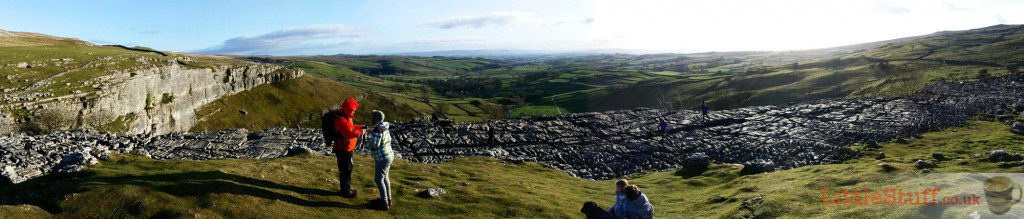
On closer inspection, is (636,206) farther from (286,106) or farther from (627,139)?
(286,106)

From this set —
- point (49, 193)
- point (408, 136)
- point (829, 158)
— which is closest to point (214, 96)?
point (408, 136)

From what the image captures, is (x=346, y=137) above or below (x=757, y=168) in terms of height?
above

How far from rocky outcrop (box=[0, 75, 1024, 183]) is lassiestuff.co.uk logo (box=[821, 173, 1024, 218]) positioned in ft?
31.7

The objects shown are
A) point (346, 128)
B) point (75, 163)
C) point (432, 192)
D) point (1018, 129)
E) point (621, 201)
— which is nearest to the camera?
point (621, 201)

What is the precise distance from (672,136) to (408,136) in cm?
2866

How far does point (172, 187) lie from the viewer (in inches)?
717

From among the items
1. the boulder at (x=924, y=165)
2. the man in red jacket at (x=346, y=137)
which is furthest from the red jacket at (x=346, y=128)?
the boulder at (x=924, y=165)

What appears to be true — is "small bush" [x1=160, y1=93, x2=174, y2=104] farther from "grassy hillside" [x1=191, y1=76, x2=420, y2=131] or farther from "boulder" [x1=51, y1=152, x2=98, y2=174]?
"boulder" [x1=51, y1=152, x2=98, y2=174]

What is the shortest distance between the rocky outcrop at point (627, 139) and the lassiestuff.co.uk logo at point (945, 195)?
967 cm

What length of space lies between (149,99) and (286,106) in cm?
5305

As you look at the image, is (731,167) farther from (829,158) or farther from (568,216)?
(568,216)

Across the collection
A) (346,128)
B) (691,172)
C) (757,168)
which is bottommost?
(691,172)

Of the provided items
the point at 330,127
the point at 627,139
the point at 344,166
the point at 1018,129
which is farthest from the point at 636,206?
the point at 1018,129

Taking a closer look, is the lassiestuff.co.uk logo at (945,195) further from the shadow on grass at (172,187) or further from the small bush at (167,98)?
the small bush at (167,98)
